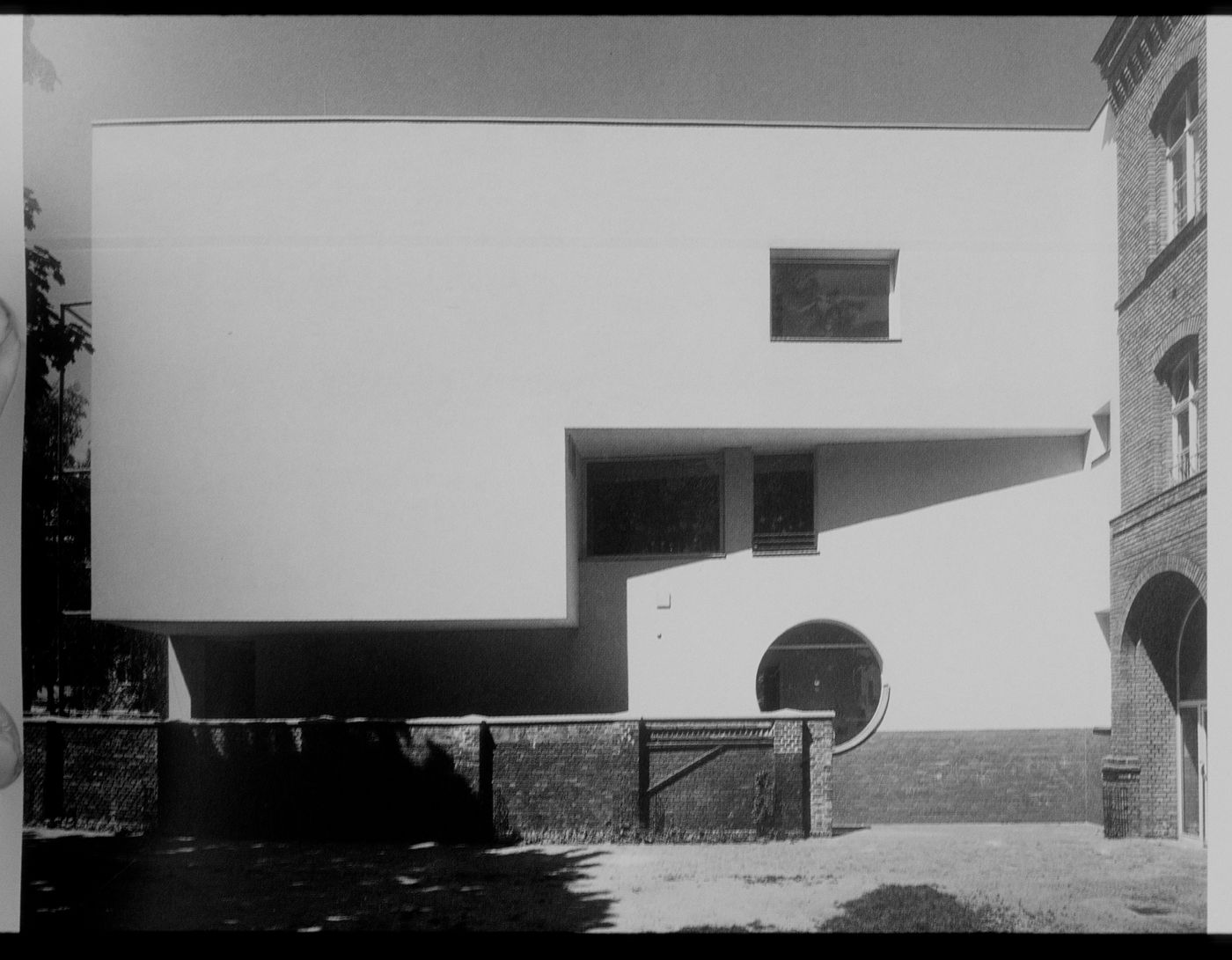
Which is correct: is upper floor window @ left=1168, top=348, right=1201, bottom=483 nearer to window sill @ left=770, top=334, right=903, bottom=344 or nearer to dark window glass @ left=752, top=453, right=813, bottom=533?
window sill @ left=770, top=334, right=903, bottom=344

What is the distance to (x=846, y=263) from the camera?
5.09 m

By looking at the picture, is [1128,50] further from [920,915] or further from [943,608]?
[920,915]

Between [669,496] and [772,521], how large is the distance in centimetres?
40

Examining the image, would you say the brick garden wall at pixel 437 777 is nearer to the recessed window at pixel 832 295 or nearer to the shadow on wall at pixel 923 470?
the shadow on wall at pixel 923 470

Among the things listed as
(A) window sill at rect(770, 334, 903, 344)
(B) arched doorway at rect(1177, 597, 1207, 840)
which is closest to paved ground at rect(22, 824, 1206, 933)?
(B) arched doorway at rect(1177, 597, 1207, 840)

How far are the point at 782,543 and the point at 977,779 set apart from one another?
1.10 m

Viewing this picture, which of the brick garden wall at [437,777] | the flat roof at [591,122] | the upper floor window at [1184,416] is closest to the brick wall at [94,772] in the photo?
the brick garden wall at [437,777]

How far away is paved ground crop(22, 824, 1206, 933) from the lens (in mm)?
4684

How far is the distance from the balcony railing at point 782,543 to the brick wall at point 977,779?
74cm

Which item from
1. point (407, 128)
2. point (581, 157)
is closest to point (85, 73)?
point (407, 128)

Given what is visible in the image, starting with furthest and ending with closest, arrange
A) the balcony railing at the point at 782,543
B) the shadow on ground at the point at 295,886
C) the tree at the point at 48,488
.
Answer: the balcony railing at the point at 782,543
the tree at the point at 48,488
the shadow on ground at the point at 295,886

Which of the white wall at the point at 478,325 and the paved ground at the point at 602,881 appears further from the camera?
the white wall at the point at 478,325

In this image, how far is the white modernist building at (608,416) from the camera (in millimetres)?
4895

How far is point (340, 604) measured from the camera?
16.2 feet
